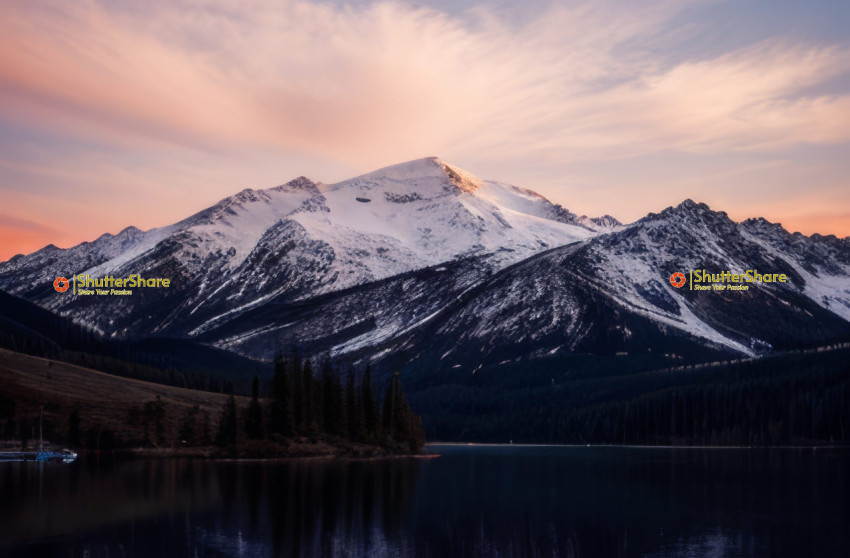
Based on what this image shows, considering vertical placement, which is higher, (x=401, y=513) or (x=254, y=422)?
(x=254, y=422)

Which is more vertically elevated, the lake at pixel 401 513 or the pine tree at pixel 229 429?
the pine tree at pixel 229 429

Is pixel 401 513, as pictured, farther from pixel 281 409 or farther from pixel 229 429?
pixel 229 429

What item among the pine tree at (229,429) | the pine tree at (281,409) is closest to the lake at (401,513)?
the pine tree at (229,429)

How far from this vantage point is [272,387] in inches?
7776

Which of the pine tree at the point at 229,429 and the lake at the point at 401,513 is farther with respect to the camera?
the pine tree at the point at 229,429

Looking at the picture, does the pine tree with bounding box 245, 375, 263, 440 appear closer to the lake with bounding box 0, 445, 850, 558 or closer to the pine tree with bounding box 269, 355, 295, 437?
the pine tree with bounding box 269, 355, 295, 437

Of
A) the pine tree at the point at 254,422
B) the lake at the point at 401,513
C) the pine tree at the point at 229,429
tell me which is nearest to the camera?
the lake at the point at 401,513

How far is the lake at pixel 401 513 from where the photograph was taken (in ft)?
268

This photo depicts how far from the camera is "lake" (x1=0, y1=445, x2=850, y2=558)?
81750 millimetres

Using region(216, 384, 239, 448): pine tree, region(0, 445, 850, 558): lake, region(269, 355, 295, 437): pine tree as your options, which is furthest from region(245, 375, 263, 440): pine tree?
region(0, 445, 850, 558): lake

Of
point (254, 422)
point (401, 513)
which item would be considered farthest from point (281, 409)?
point (401, 513)

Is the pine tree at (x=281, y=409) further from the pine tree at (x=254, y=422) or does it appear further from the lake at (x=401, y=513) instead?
the lake at (x=401, y=513)

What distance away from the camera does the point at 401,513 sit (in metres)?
104

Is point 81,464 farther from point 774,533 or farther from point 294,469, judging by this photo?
point 774,533
